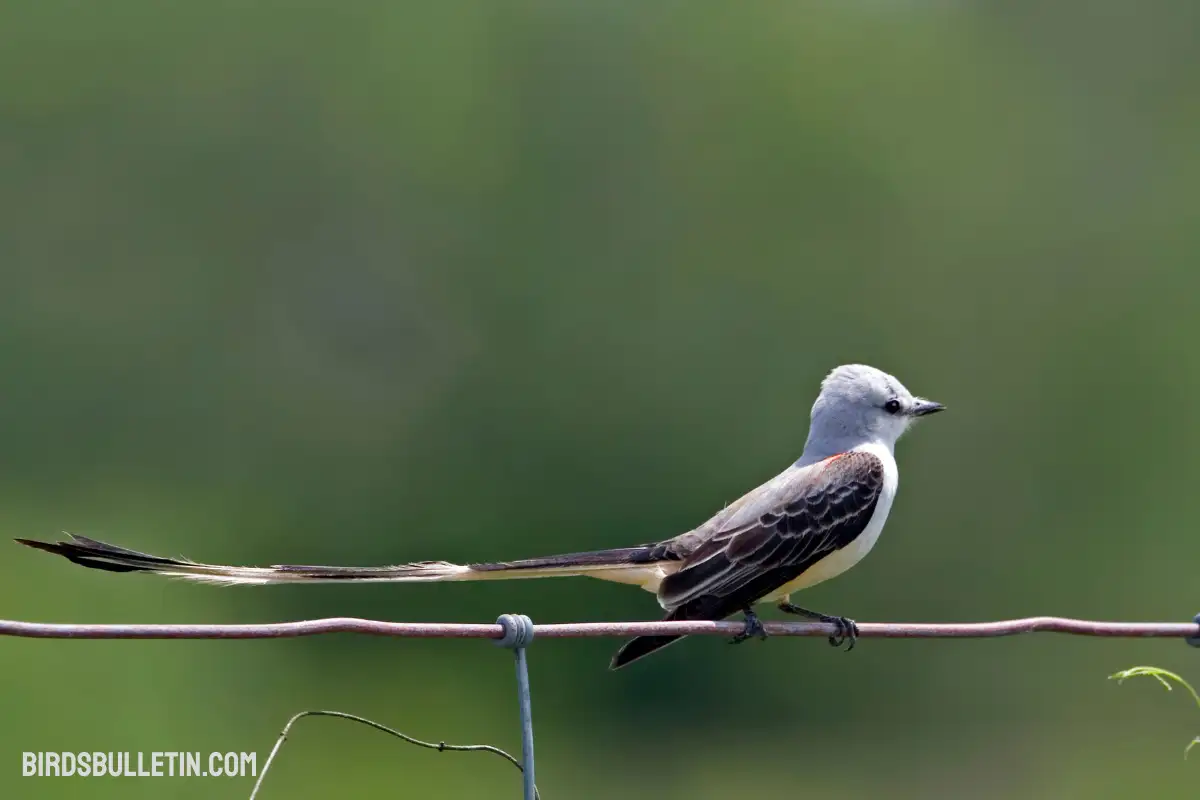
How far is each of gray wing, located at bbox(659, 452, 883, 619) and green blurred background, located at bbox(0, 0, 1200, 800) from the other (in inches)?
650

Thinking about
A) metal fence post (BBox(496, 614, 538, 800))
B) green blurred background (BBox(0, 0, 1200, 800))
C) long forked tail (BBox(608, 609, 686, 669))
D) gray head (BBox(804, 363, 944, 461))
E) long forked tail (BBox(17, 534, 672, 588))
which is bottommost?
metal fence post (BBox(496, 614, 538, 800))

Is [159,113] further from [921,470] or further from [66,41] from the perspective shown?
[921,470]

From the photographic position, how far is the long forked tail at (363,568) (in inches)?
114

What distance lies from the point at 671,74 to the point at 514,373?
34.7 feet

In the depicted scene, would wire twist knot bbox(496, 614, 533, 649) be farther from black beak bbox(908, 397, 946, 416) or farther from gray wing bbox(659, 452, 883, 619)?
black beak bbox(908, 397, 946, 416)

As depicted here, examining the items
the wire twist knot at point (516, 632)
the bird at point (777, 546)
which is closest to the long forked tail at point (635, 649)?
the bird at point (777, 546)

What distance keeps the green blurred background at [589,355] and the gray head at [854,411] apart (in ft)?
53.5

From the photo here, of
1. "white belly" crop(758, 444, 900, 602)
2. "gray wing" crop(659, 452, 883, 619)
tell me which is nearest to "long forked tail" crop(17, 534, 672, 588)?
"gray wing" crop(659, 452, 883, 619)

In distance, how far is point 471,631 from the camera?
282 centimetres

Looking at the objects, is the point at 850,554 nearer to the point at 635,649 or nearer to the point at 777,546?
the point at 777,546

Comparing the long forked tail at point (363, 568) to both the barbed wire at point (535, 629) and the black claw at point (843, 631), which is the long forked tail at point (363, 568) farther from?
the black claw at point (843, 631)

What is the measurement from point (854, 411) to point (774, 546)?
27.8 inches

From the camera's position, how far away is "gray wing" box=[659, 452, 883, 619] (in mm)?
4266

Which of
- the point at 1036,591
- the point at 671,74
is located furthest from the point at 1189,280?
the point at 671,74
